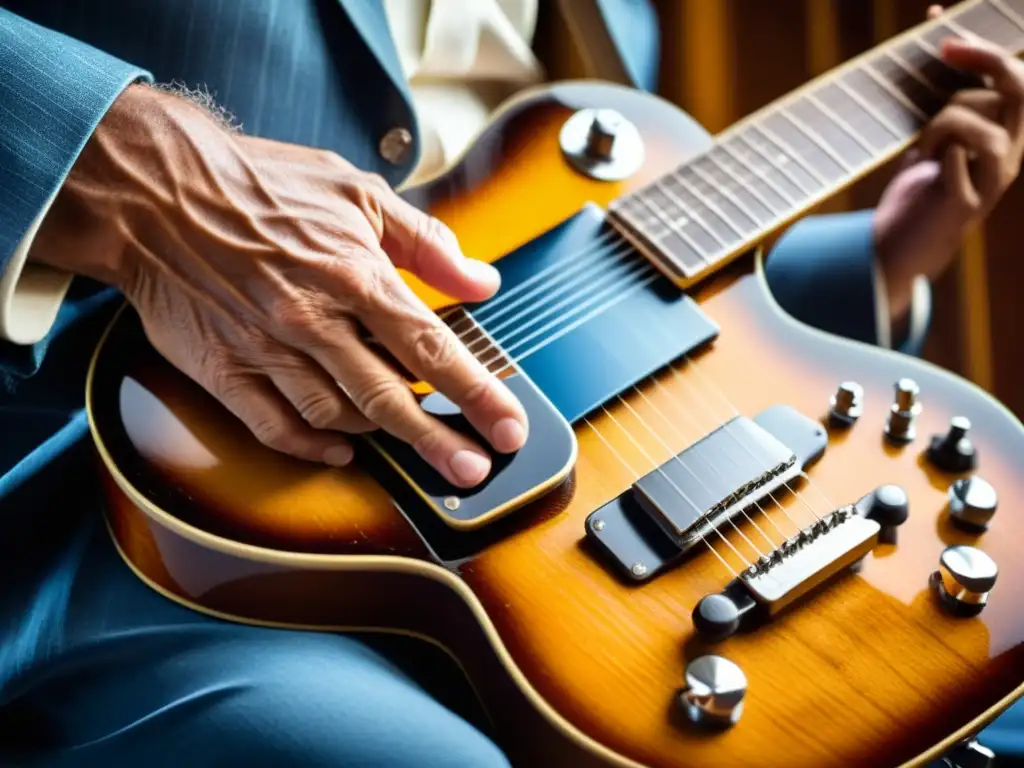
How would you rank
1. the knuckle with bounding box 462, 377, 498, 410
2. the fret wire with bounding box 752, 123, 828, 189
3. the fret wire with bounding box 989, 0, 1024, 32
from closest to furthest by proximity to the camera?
the knuckle with bounding box 462, 377, 498, 410 < the fret wire with bounding box 752, 123, 828, 189 < the fret wire with bounding box 989, 0, 1024, 32

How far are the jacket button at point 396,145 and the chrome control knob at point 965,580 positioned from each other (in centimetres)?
61

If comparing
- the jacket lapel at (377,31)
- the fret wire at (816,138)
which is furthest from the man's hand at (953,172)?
the jacket lapel at (377,31)

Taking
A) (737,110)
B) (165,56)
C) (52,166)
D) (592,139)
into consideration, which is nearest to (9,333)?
(52,166)

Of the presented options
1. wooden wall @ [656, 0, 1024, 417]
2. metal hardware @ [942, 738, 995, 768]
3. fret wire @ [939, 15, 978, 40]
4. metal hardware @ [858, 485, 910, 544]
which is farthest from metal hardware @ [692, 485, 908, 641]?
wooden wall @ [656, 0, 1024, 417]

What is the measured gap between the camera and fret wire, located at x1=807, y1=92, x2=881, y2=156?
944 millimetres

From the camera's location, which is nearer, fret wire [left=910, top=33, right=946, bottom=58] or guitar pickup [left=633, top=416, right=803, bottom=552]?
Answer: guitar pickup [left=633, top=416, right=803, bottom=552]

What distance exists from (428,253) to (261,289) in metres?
0.14

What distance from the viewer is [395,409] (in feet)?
2.29

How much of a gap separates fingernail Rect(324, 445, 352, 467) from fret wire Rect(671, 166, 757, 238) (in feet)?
1.35

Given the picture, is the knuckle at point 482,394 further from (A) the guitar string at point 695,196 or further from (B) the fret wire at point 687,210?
(B) the fret wire at point 687,210

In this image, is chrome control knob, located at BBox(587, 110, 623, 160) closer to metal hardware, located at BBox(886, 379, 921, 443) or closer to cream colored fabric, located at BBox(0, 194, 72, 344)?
metal hardware, located at BBox(886, 379, 921, 443)

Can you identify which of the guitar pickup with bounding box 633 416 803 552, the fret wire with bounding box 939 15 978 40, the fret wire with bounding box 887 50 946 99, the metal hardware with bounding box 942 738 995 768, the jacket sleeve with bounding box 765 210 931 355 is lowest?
the metal hardware with bounding box 942 738 995 768

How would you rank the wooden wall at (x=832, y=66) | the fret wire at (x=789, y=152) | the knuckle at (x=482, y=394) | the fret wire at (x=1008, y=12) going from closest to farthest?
the knuckle at (x=482, y=394), the fret wire at (x=789, y=152), the fret wire at (x=1008, y=12), the wooden wall at (x=832, y=66)

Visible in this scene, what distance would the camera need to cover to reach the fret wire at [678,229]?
85cm
